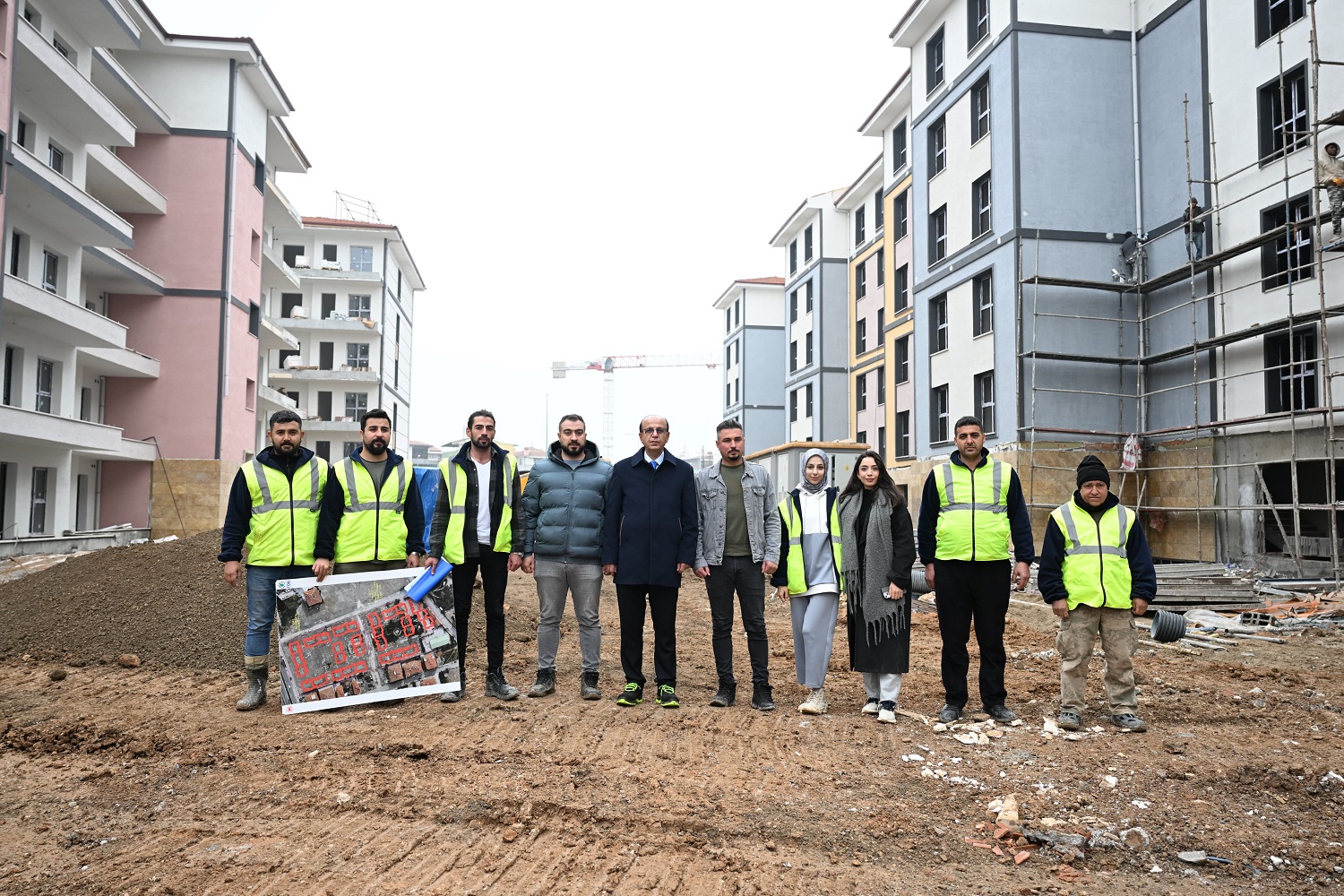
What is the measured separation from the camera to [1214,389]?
704 inches

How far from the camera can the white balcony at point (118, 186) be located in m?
23.8

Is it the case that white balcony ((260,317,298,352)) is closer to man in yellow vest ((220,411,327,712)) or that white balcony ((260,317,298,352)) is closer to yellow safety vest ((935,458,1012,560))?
man in yellow vest ((220,411,327,712))

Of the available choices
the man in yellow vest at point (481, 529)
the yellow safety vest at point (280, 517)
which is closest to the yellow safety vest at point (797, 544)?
the man in yellow vest at point (481, 529)

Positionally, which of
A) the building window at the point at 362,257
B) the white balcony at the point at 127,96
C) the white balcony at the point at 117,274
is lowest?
the white balcony at the point at 117,274

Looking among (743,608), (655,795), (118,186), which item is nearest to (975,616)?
(743,608)

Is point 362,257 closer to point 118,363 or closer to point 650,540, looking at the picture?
point 118,363

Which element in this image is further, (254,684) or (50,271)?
(50,271)

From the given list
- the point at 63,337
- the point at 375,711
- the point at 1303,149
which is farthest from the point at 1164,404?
the point at 63,337

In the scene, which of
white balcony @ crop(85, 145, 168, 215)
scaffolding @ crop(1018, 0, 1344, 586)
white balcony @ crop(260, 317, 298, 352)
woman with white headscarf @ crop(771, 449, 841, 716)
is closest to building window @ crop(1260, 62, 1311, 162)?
scaffolding @ crop(1018, 0, 1344, 586)

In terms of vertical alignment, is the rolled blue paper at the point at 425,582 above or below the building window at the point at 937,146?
below

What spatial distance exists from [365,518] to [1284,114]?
17546 millimetres

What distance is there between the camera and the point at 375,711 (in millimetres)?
6566

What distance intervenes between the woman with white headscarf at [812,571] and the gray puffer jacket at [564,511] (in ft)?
4.61

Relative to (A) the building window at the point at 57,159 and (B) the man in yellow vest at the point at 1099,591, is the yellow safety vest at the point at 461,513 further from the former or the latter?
(A) the building window at the point at 57,159
